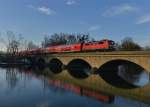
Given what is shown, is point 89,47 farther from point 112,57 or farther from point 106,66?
point 112,57

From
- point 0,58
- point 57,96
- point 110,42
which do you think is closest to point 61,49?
point 110,42

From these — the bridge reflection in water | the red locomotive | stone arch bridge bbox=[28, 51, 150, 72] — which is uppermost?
the red locomotive

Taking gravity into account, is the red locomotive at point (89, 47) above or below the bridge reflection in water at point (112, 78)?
above

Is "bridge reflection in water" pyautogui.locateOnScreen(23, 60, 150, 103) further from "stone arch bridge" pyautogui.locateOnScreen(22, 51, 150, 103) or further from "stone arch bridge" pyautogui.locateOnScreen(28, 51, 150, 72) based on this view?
"stone arch bridge" pyautogui.locateOnScreen(28, 51, 150, 72)

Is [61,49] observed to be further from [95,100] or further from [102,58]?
[95,100]

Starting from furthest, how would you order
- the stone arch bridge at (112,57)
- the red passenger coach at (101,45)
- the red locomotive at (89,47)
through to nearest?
the red locomotive at (89,47) → the red passenger coach at (101,45) → the stone arch bridge at (112,57)

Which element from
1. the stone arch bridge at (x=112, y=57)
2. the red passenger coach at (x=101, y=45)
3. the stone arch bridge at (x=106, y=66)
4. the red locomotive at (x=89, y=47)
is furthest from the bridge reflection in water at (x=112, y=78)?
the red locomotive at (x=89, y=47)

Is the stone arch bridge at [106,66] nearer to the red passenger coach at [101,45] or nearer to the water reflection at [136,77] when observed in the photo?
the water reflection at [136,77]

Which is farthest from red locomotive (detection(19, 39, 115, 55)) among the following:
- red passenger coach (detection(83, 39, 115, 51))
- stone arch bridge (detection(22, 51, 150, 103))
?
stone arch bridge (detection(22, 51, 150, 103))

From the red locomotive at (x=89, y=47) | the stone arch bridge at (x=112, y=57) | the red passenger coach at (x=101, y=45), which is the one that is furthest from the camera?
the red locomotive at (x=89, y=47)

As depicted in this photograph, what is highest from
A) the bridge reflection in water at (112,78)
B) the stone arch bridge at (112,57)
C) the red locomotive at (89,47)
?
the red locomotive at (89,47)

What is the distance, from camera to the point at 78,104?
23.6 m

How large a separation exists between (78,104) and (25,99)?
5.40 meters

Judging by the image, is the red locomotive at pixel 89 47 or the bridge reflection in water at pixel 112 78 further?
the red locomotive at pixel 89 47
